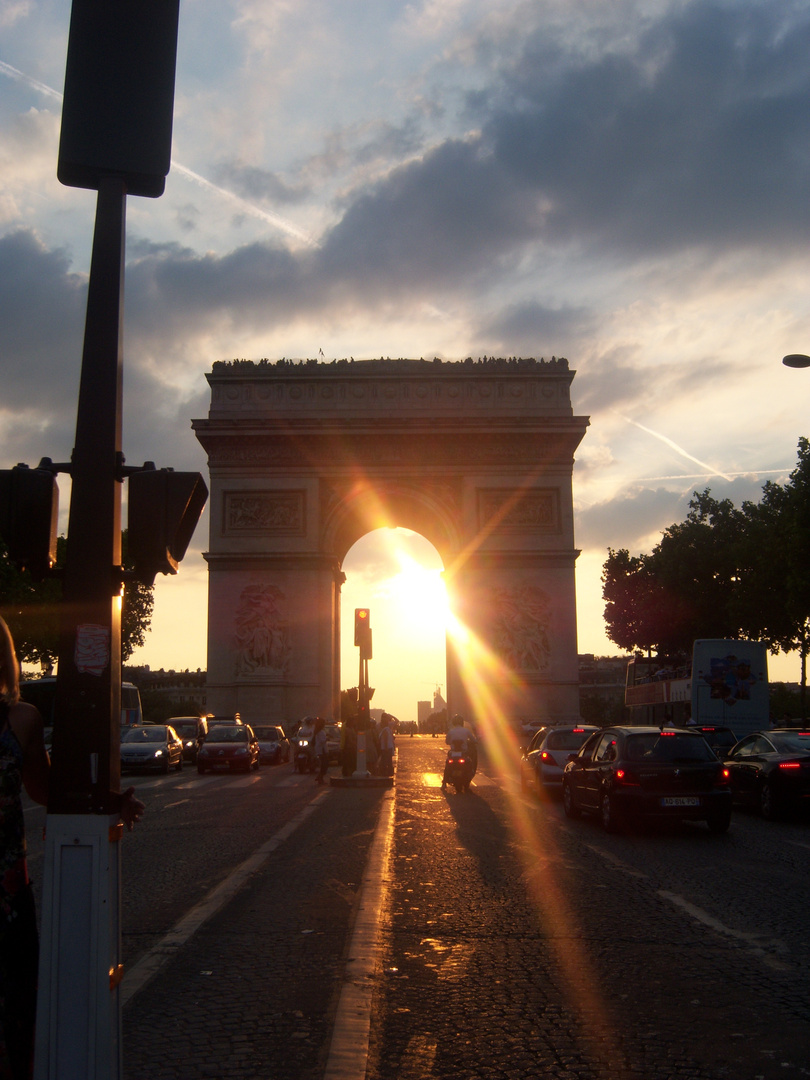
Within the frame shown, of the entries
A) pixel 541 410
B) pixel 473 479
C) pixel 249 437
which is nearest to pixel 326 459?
pixel 249 437

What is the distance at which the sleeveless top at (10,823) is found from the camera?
3.44 metres

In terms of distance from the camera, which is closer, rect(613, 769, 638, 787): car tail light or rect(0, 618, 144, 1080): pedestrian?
rect(0, 618, 144, 1080): pedestrian

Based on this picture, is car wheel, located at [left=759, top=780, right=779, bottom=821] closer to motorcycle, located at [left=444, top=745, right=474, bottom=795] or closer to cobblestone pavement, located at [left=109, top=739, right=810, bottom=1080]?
cobblestone pavement, located at [left=109, top=739, right=810, bottom=1080]

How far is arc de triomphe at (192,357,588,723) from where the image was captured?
4566cm

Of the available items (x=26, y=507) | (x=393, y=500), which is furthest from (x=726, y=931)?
(x=393, y=500)

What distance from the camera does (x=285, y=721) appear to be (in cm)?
4547

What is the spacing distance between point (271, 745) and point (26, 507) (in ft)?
110

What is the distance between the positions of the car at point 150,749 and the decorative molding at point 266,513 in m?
16.2

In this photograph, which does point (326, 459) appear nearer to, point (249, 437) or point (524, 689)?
point (249, 437)

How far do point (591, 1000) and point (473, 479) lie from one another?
138 feet

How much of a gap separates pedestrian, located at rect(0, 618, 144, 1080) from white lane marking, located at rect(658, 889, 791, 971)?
4327 mm

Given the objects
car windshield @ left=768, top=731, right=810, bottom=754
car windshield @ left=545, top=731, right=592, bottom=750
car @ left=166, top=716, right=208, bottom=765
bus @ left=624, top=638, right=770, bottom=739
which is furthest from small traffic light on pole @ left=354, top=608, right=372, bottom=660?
car @ left=166, top=716, right=208, bottom=765

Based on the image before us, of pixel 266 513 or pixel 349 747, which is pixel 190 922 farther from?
pixel 266 513

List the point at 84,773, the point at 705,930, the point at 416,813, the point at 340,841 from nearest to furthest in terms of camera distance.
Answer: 1. the point at 84,773
2. the point at 705,930
3. the point at 340,841
4. the point at 416,813
